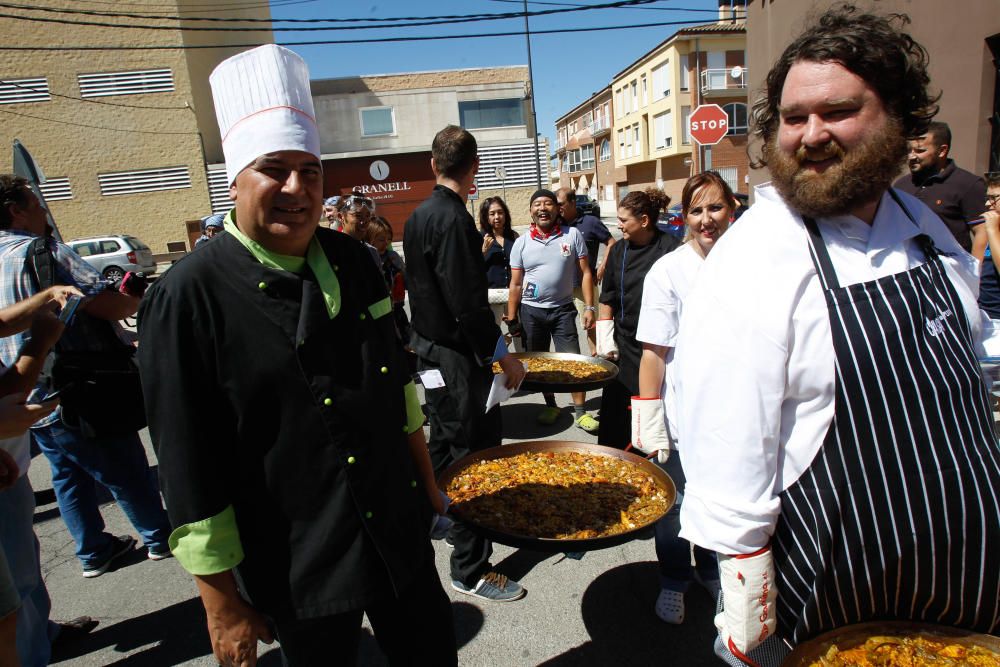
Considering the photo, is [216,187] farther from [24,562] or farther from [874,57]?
[874,57]

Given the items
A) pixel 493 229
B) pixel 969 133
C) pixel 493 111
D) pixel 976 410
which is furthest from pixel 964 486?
pixel 493 111

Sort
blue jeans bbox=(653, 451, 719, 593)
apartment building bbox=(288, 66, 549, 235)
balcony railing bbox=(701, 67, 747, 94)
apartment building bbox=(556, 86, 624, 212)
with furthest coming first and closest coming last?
apartment building bbox=(556, 86, 624, 212), balcony railing bbox=(701, 67, 747, 94), apartment building bbox=(288, 66, 549, 235), blue jeans bbox=(653, 451, 719, 593)

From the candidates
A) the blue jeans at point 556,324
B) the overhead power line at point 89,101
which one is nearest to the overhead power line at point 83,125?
the overhead power line at point 89,101

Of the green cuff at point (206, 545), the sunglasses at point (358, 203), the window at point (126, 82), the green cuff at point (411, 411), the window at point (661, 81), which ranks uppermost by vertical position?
the window at point (661, 81)

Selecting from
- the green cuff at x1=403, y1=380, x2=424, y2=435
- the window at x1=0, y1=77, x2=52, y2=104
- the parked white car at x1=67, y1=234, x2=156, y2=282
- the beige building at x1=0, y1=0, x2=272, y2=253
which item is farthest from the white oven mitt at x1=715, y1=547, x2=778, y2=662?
the window at x1=0, y1=77, x2=52, y2=104

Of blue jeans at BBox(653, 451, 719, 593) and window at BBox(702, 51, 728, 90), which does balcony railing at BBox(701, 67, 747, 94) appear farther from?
blue jeans at BBox(653, 451, 719, 593)

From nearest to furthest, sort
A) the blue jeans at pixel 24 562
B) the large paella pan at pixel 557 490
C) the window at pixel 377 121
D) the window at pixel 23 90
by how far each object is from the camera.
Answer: the blue jeans at pixel 24 562
the large paella pan at pixel 557 490
the window at pixel 23 90
the window at pixel 377 121

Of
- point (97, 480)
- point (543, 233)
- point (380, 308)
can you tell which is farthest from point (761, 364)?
point (543, 233)

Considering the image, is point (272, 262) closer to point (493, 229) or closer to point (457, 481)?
point (457, 481)

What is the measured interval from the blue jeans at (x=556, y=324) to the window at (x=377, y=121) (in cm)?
2920

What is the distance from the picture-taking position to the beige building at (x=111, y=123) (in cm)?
2684

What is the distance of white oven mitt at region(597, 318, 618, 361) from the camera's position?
4.46m

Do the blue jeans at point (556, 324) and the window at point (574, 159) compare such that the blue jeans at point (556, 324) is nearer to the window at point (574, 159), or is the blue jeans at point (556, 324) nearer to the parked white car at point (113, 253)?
the parked white car at point (113, 253)

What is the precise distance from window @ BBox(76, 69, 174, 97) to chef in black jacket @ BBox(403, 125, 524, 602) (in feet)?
102
